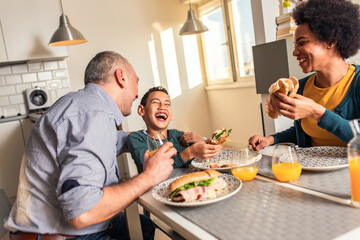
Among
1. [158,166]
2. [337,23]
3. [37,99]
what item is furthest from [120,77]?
[37,99]

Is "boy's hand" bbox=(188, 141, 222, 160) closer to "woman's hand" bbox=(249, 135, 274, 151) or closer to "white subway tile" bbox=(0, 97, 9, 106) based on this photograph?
"woman's hand" bbox=(249, 135, 274, 151)

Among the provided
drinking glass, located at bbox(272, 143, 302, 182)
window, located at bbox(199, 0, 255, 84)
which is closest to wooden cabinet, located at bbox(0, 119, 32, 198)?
window, located at bbox(199, 0, 255, 84)

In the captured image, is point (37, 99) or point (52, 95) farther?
point (52, 95)

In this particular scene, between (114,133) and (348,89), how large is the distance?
1128mm

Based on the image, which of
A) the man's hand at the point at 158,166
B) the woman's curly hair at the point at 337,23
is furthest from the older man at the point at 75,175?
the woman's curly hair at the point at 337,23

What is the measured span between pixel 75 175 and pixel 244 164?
568mm

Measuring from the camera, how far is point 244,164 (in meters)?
1.14

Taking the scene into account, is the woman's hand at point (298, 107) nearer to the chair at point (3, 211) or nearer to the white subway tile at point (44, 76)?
the chair at point (3, 211)

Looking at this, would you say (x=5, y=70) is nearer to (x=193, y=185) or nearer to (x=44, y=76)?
(x=44, y=76)

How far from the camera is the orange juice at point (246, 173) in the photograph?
3.65 ft

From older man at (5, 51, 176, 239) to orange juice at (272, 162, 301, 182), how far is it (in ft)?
1.22

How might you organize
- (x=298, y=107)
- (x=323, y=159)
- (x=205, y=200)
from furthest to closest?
1. (x=298, y=107)
2. (x=323, y=159)
3. (x=205, y=200)

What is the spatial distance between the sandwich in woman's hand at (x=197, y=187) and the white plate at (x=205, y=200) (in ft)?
0.07

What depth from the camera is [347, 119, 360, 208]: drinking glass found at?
0.83 meters
